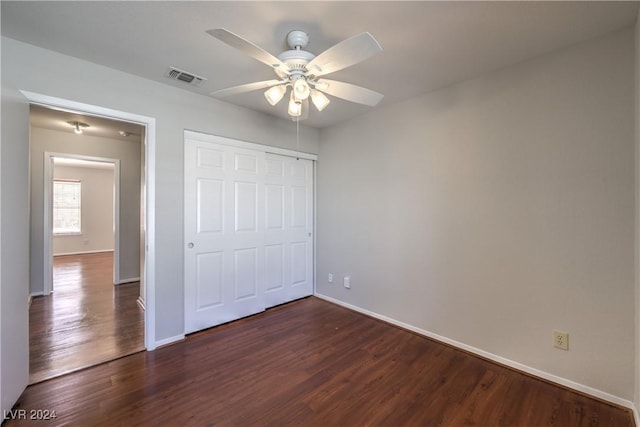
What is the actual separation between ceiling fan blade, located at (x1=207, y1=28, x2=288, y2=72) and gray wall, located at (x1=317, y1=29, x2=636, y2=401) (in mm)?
1731

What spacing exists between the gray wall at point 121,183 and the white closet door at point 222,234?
2763 mm

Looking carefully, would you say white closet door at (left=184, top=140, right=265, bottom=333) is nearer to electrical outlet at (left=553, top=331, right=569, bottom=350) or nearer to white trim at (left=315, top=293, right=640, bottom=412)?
white trim at (left=315, top=293, right=640, bottom=412)

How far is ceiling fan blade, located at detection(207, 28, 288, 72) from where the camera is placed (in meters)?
1.21

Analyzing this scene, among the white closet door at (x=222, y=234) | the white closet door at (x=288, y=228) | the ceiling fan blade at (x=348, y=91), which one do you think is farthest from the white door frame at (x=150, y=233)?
the ceiling fan blade at (x=348, y=91)

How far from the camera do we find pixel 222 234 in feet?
9.84

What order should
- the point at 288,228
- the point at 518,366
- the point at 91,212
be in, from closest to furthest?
the point at 518,366 < the point at 288,228 < the point at 91,212

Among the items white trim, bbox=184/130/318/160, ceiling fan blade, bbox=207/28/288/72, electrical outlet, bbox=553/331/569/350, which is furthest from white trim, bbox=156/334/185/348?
electrical outlet, bbox=553/331/569/350

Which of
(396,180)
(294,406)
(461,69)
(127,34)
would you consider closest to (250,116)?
(127,34)

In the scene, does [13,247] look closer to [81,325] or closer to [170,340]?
[170,340]

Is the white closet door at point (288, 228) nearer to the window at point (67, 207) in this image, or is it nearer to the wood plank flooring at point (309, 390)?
the wood plank flooring at point (309, 390)

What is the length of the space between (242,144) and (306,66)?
1699mm

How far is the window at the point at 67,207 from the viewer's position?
700cm

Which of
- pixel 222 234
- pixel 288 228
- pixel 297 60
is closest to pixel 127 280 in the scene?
pixel 222 234

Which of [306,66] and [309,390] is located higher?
[306,66]
